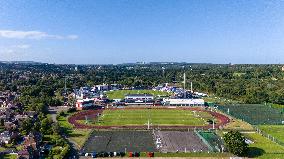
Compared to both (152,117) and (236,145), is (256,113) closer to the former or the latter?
(152,117)

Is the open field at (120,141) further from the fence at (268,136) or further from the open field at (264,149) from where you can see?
the fence at (268,136)

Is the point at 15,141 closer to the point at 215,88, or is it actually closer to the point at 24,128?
the point at 24,128

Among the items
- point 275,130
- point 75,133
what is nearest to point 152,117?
point 75,133

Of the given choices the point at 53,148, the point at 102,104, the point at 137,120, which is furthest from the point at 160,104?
the point at 53,148

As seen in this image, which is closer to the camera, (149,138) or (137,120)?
(149,138)

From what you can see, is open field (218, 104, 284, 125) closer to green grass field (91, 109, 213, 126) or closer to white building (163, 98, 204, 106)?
white building (163, 98, 204, 106)

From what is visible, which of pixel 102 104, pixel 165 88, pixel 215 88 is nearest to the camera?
pixel 102 104

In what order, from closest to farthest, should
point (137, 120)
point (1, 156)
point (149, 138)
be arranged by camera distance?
point (1, 156) < point (149, 138) < point (137, 120)
